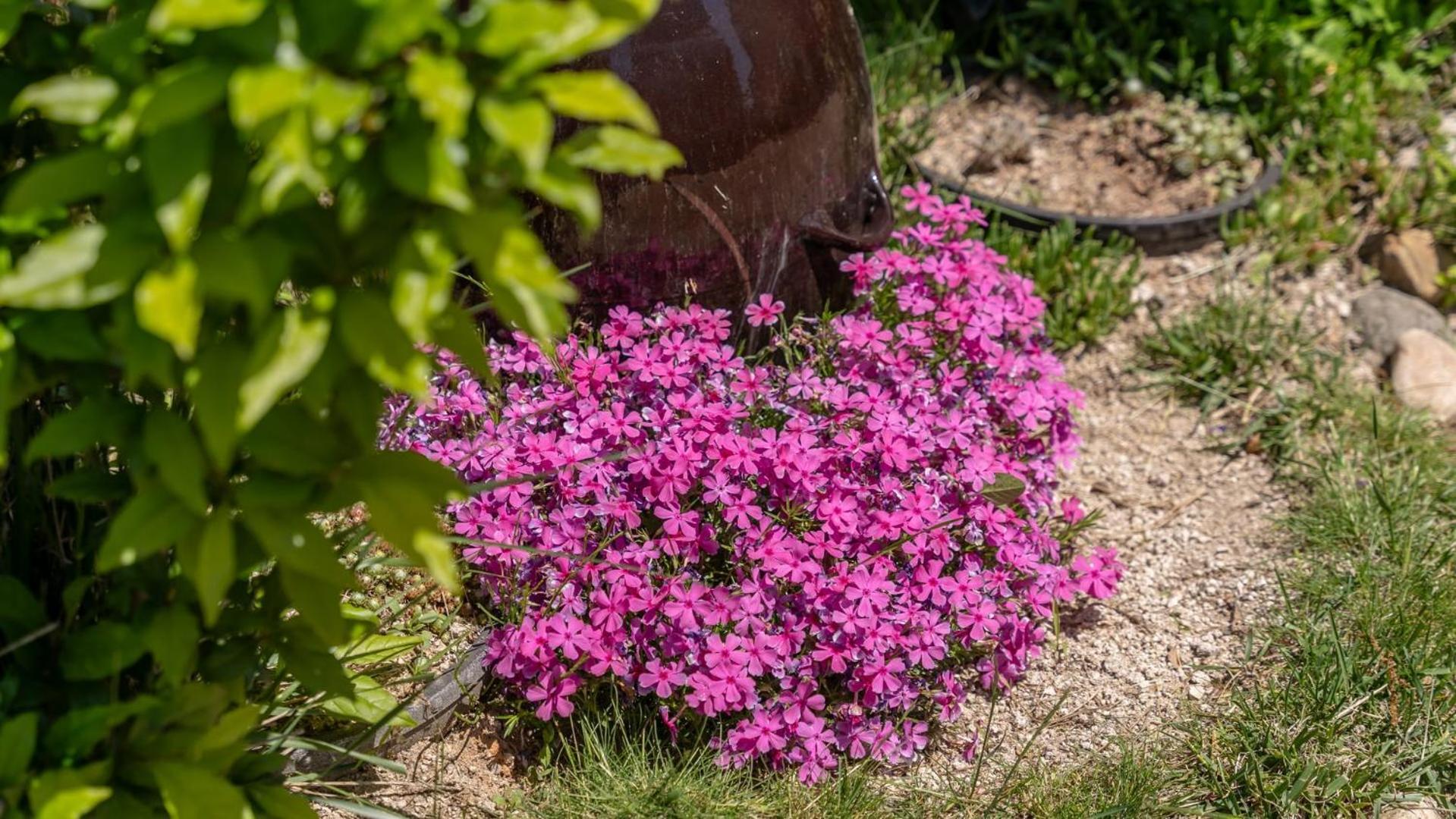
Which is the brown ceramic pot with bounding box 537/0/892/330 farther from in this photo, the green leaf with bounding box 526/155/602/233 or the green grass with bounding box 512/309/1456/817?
the green leaf with bounding box 526/155/602/233

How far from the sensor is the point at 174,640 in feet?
5.43

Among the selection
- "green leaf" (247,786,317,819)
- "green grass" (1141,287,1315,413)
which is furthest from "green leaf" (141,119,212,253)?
"green grass" (1141,287,1315,413)

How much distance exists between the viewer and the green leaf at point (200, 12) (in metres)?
1.21

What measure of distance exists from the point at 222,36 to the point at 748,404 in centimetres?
169

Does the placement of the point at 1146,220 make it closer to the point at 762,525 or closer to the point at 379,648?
the point at 762,525

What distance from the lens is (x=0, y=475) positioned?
75.0 inches

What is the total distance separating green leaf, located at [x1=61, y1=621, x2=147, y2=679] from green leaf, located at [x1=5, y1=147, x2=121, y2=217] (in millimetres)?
599

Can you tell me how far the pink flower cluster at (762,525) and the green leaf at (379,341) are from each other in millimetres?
946

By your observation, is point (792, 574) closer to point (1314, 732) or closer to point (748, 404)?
point (748, 404)

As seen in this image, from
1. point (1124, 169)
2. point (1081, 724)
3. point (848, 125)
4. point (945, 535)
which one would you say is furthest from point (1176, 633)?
point (1124, 169)

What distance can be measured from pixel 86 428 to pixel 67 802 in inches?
17.8

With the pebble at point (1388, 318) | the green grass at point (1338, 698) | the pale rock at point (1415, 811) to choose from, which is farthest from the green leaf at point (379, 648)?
the pebble at point (1388, 318)

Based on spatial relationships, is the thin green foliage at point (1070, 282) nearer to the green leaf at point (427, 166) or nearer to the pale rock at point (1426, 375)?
the pale rock at point (1426, 375)

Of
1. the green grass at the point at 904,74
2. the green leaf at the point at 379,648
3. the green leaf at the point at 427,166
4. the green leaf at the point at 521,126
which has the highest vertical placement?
the green leaf at the point at 521,126
